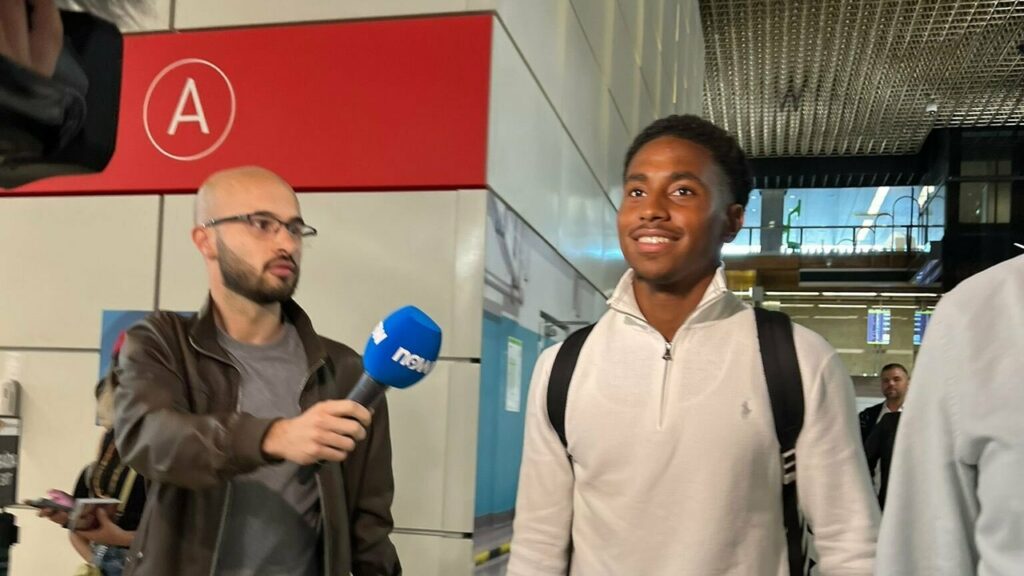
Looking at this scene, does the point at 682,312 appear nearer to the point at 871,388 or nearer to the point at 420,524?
the point at 420,524

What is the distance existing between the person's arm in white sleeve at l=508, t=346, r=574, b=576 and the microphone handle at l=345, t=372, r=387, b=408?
0.44 meters

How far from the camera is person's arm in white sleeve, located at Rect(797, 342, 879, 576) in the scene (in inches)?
69.4

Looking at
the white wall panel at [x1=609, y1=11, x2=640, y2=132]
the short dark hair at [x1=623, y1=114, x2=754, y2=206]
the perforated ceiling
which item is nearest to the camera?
the short dark hair at [x1=623, y1=114, x2=754, y2=206]

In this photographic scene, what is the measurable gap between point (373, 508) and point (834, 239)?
A: 19.1 m

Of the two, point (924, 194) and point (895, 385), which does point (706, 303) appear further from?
point (924, 194)

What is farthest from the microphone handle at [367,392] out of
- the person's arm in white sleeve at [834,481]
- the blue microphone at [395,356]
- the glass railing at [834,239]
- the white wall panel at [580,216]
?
the glass railing at [834,239]

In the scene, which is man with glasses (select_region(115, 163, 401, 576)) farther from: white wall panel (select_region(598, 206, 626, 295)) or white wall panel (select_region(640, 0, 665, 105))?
white wall panel (select_region(640, 0, 665, 105))

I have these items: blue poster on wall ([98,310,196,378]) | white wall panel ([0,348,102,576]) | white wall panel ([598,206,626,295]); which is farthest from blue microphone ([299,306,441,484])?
white wall panel ([598,206,626,295])

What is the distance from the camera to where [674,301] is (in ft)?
6.64

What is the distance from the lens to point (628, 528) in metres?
1.83

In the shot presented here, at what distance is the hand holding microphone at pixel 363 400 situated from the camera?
65.5 inches

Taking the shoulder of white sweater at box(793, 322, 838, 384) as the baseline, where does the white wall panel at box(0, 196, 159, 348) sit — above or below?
above

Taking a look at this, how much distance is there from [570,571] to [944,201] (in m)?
16.7

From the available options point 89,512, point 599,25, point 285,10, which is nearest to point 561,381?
point 89,512
